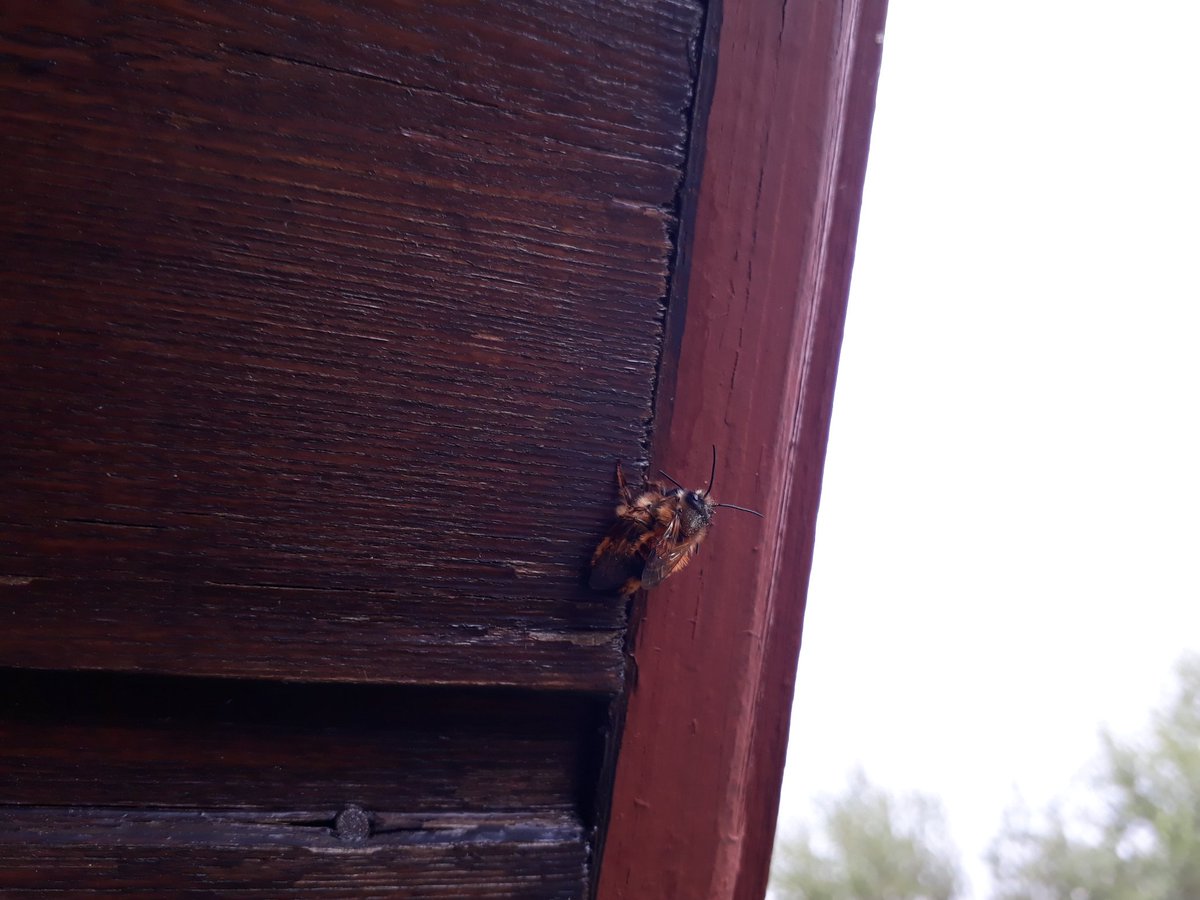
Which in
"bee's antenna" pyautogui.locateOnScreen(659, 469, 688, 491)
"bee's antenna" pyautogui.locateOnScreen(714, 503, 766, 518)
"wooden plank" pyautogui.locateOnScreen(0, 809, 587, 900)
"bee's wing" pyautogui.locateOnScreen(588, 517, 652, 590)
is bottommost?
"wooden plank" pyautogui.locateOnScreen(0, 809, 587, 900)

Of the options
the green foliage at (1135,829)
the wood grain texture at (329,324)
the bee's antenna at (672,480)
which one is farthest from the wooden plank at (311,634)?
the green foliage at (1135,829)

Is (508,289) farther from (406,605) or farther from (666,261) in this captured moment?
(406,605)

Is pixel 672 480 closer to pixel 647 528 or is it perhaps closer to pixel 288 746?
pixel 647 528

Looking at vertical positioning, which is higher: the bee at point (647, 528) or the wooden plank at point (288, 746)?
the bee at point (647, 528)

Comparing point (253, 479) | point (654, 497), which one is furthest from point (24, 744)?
point (654, 497)

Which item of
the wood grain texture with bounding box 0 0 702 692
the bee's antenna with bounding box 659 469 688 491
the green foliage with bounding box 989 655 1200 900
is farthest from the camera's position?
the green foliage with bounding box 989 655 1200 900

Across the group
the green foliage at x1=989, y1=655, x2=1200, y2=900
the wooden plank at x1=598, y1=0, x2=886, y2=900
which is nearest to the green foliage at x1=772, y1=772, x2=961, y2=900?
the green foliage at x1=989, y1=655, x2=1200, y2=900

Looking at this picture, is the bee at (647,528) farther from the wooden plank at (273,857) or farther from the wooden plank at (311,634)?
the wooden plank at (273,857)

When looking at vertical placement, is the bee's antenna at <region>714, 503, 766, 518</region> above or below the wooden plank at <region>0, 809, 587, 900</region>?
above

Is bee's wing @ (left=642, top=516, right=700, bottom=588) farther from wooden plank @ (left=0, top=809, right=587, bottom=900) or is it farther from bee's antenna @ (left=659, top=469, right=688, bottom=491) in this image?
wooden plank @ (left=0, top=809, right=587, bottom=900)
